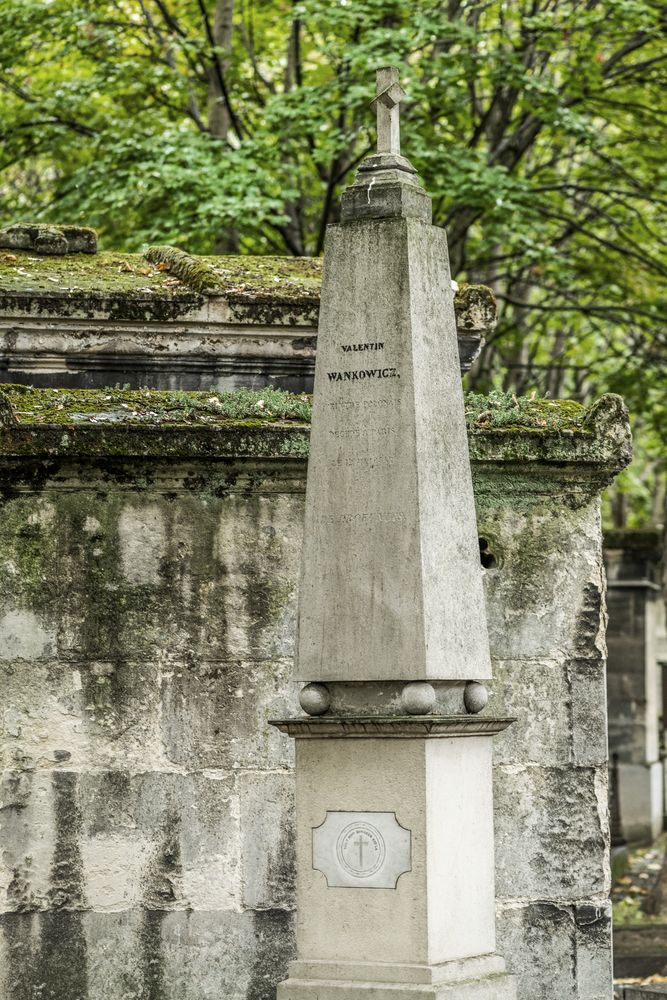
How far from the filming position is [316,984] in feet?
18.6

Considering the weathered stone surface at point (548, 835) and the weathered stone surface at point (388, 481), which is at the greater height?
the weathered stone surface at point (388, 481)

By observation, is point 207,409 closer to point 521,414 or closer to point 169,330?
point 169,330

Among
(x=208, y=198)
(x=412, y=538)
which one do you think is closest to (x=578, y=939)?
(x=412, y=538)

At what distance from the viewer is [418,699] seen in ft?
18.6

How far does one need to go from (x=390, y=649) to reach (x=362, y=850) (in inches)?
28.8

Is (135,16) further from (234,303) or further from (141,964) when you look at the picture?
(141,964)

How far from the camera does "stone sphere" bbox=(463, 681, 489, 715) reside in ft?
19.5

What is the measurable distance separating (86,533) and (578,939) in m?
2.92

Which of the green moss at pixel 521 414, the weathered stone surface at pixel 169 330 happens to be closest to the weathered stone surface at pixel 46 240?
the weathered stone surface at pixel 169 330

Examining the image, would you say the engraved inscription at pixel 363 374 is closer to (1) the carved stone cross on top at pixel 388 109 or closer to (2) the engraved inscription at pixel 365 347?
(2) the engraved inscription at pixel 365 347

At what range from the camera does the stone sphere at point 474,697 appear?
595cm

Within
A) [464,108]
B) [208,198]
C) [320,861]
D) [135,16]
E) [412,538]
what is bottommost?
[320,861]

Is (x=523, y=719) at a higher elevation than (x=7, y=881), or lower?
higher

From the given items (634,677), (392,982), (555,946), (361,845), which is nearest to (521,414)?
(555,946)
